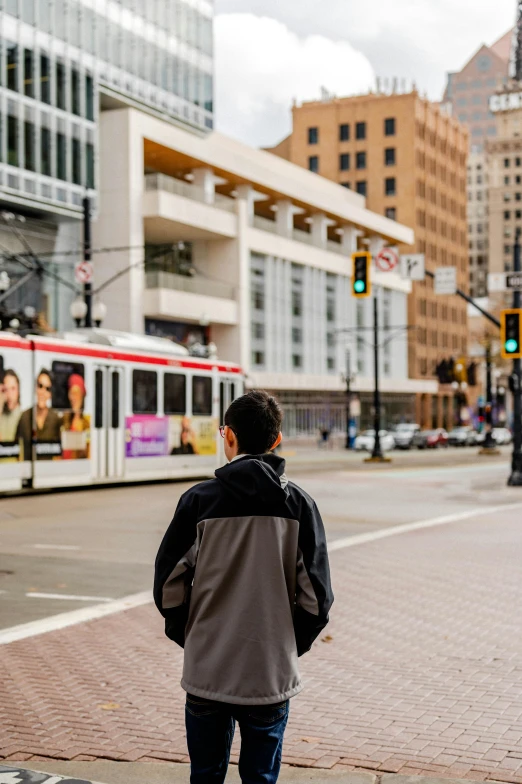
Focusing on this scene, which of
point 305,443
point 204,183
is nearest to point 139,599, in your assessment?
point 204,183

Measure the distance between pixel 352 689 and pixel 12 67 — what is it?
43170 millimetres

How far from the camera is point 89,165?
50.0 meters

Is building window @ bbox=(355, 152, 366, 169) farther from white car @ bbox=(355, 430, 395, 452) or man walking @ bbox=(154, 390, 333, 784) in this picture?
man walking @ bbox=(154, 390, 333, 784)

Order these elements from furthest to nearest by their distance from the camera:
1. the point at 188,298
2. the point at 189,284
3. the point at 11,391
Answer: the point at 189,284 → the point at 188,298 → the point at 11,391

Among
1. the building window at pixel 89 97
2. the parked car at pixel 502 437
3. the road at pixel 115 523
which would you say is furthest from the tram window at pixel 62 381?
the parked car at pixel 502 437

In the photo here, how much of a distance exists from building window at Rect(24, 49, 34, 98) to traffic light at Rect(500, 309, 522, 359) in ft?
92.9

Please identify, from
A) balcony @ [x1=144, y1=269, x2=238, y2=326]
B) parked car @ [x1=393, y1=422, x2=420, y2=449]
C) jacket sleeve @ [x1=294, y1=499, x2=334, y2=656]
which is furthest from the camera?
parked car @ [x1=393, y1=422, x2=420, y2=449]

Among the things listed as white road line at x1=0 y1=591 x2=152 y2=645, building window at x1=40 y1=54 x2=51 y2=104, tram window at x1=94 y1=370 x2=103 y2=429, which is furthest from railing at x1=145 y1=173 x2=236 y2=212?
white road line at x1=0 y1=591 x2=152 y2=645

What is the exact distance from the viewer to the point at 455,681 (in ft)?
21.9

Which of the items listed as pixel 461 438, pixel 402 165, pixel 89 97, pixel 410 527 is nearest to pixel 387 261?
pixel 410 527

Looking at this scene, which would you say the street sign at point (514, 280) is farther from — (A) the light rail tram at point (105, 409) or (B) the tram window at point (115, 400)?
(B) the tram window at point (115, 400)

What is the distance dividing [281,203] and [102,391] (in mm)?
48067

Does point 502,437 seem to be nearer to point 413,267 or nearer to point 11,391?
point 413,267

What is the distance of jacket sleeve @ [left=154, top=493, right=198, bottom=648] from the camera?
140 inches
